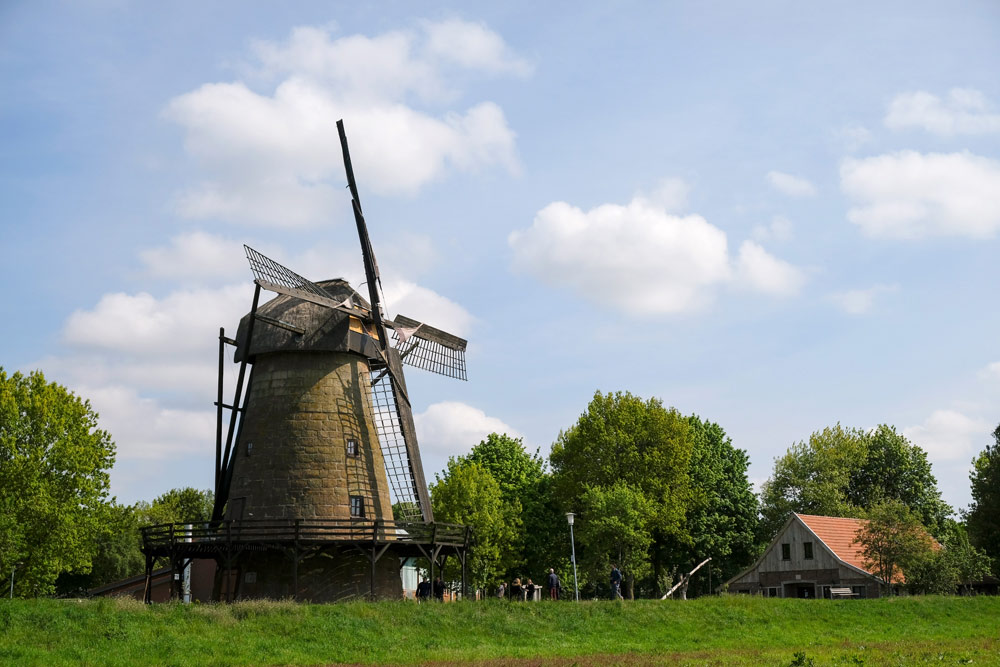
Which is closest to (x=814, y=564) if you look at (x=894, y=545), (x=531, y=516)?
(x=894, y=545)

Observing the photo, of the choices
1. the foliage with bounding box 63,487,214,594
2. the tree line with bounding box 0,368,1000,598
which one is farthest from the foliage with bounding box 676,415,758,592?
the foliage with bounding box 63,487,214,594

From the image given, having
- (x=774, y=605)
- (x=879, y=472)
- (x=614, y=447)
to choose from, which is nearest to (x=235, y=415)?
(x=774, y=605)

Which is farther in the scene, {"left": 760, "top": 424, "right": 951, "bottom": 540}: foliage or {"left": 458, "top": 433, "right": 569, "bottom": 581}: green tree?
{"left": 760, "top": 424, "right": 951, "bottom": 540}: foliage

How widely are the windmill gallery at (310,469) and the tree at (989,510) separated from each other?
87.1ft

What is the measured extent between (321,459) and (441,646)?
8.57m

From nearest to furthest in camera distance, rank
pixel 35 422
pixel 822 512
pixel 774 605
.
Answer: pixel 774 605
pixel 35 422
pixel 822 512

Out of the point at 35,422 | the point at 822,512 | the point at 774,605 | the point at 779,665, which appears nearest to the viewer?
the point at 779,665

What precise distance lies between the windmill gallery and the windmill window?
0.04m

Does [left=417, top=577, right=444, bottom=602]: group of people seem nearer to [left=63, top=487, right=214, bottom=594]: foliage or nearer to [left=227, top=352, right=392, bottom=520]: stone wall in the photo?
[left=227, top=352, right=392, bottom=520]: stone wall

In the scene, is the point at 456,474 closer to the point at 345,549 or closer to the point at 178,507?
the point at 345,549

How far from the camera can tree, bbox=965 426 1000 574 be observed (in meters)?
42.7

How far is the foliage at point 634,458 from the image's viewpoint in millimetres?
50156

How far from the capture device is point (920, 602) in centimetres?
3441

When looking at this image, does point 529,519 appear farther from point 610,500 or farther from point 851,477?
point 851,477
